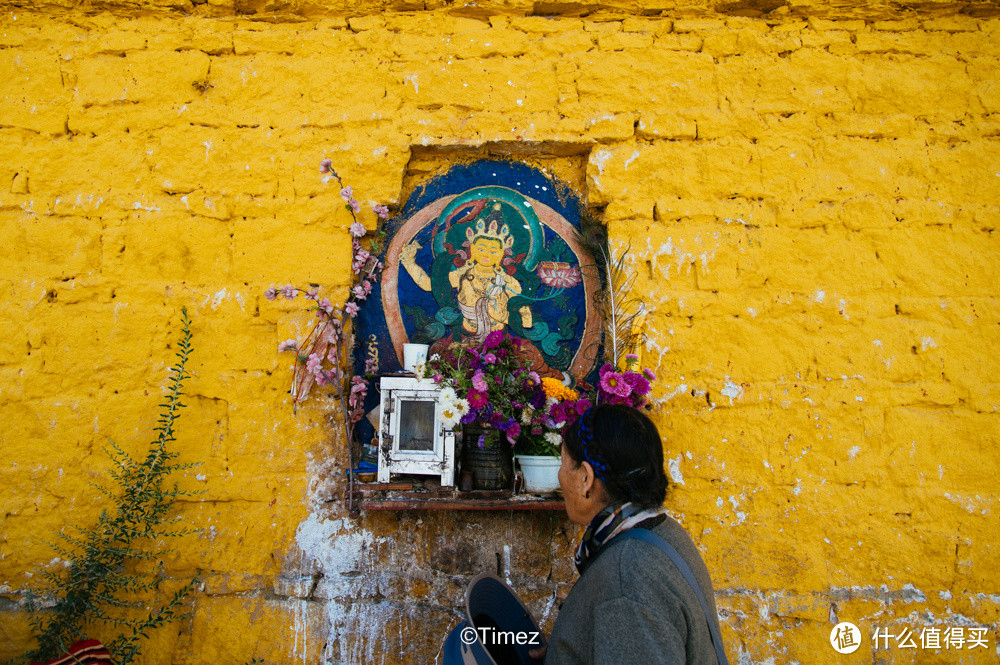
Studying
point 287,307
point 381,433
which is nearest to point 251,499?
point 381,433

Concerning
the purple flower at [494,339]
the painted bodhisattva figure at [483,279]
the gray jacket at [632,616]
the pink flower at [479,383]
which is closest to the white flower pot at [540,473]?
the pink flower at [479,383]

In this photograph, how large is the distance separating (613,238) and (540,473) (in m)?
1.09

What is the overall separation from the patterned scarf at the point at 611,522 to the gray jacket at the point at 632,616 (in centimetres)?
6

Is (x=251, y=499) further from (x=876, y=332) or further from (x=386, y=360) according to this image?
(x=876, y=332)

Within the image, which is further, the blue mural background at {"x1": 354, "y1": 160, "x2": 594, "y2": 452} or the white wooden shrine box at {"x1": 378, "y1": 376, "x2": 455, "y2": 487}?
the blue mural background at {"x1": 354, "y1": 160, "x2": 594, "y2": 452}

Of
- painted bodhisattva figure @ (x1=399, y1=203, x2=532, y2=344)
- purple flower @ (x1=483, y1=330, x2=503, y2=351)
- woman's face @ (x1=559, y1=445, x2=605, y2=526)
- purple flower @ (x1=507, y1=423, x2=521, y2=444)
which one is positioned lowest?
woman's face @ (x1=559, y1=445, x2=605, y2=526)

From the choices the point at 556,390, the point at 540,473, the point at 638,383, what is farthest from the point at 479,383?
the point at 638,383

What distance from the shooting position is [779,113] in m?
2.79

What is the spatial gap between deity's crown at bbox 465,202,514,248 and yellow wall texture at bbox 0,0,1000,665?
12.2 inches

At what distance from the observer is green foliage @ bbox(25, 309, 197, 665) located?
2.40 metres

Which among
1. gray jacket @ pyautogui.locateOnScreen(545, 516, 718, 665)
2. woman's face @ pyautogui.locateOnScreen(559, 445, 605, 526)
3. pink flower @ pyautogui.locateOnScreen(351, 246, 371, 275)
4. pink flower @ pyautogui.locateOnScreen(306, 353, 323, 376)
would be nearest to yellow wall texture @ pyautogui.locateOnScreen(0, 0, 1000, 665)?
pink flower @ pyautogui.locateOnScreen(351, 246, 371, 275)

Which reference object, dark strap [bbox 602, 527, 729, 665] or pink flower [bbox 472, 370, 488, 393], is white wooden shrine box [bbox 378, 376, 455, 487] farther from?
dark strap [bbox 602, 527, 729, 665]

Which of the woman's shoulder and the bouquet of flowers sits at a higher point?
the bouquet of flowers

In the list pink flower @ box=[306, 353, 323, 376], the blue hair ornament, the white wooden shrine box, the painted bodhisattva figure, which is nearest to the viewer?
the blue hair ornament
